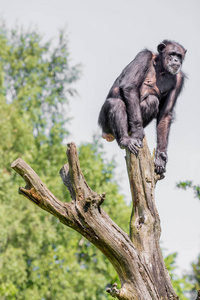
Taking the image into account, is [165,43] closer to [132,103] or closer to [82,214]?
[132,103]

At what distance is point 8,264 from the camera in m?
25.2

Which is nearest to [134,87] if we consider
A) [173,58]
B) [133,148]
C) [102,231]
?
[173,58]

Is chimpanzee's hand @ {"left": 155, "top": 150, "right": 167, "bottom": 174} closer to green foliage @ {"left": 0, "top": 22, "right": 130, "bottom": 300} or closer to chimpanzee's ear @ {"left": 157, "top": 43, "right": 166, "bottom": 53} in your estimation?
chimpanzee's ear @ {"left": 157, "top": 43, "right": 166, "bottom": 53}

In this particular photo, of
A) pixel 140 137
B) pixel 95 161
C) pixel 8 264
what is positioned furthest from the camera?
pixel 95 161

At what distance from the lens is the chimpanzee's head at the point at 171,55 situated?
973cm

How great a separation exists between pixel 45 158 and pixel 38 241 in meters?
6.87

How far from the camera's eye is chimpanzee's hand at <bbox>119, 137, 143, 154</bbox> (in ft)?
26.7

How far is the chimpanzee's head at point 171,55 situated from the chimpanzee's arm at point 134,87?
32cm

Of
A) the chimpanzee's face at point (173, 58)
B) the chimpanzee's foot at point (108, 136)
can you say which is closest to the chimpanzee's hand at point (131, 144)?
the chimpanzee's foot at point (108, 136)

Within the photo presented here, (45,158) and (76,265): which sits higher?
(45,158)

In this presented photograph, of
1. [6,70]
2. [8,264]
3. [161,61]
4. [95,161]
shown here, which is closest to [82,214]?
[161,61]

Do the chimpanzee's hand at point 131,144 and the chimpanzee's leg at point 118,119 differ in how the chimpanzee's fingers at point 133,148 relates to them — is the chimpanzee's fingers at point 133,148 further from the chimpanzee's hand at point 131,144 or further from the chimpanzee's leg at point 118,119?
the chimpanzee's leg at point 118,119

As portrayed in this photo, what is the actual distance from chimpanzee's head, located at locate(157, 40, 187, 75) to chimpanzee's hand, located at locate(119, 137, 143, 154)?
2.02m

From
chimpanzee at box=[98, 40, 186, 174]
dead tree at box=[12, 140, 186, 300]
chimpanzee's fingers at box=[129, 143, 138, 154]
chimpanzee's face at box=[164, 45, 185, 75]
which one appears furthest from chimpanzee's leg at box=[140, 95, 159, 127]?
dead tree at box=[12, 140, 186, 300]
